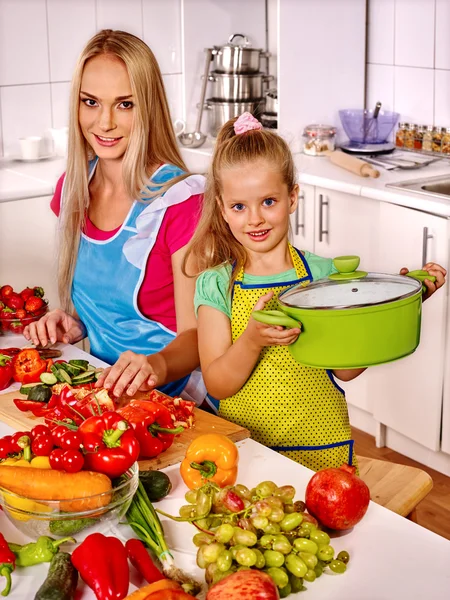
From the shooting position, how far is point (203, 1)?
3826 millimetres

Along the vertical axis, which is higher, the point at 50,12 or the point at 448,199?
the point at 50,12

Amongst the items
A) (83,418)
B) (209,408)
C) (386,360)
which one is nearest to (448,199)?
(209,408)

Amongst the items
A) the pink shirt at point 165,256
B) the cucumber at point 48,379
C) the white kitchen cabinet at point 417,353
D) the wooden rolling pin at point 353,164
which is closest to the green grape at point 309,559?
the cucumber at point 48,379

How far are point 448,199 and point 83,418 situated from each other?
1.71 metres

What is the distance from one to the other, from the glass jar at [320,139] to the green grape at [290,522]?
2.58m

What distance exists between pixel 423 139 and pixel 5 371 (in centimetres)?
224

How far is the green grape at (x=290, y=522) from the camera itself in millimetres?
1067

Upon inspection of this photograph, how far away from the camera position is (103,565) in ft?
3.49

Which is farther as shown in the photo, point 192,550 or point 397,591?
point 192,550

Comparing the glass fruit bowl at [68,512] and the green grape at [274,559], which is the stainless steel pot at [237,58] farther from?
the green grape at [274,559]

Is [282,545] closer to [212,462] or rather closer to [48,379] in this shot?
[212,462]

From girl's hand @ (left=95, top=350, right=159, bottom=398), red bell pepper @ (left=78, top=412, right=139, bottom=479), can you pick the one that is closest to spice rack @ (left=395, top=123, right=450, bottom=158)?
girl's hand @ (left=95, top=350, right=159, bottom=398)

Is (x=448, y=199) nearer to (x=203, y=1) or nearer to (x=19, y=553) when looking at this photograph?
(x=203, y=1)

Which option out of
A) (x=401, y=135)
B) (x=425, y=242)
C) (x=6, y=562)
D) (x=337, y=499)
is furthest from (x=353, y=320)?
(x=401, y=135)
